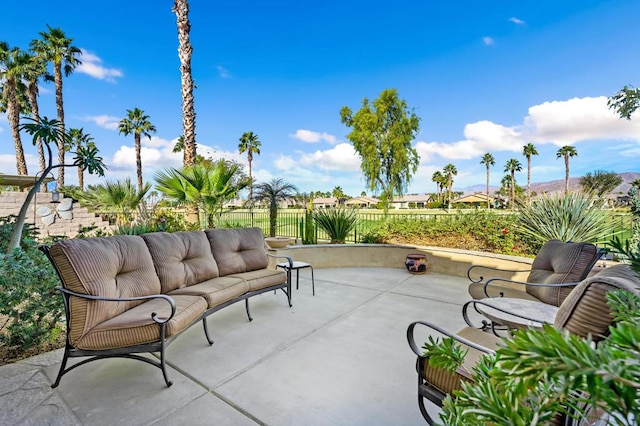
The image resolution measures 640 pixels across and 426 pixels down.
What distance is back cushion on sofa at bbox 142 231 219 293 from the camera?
113 inches

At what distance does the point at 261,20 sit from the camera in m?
9.77

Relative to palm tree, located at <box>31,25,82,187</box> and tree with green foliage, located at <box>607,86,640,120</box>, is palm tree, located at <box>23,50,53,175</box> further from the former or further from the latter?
tree with green foliage, located at <box>607,86,640,120</box>

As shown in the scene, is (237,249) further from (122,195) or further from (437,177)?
(437,177)

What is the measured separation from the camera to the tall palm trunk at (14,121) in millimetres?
12417

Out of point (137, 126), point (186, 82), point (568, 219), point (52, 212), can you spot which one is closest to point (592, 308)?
point (568, 219)

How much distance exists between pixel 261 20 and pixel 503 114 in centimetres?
1296

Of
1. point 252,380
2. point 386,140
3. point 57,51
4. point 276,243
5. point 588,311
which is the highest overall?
point 57,51

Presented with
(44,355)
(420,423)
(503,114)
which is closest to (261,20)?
(44,355)

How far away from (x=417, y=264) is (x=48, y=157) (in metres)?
5.85

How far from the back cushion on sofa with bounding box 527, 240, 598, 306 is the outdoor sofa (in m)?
2.93

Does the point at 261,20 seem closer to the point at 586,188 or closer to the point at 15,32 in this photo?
the point at 586,188

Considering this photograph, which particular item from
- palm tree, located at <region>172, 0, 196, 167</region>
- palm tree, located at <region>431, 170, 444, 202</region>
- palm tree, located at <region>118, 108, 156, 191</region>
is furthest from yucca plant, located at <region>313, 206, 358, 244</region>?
palm tree, located at <region>431, 170, 444, 202</region>

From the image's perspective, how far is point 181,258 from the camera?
3121mm

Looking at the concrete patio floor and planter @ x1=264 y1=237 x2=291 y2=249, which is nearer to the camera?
the concrete patio floor
